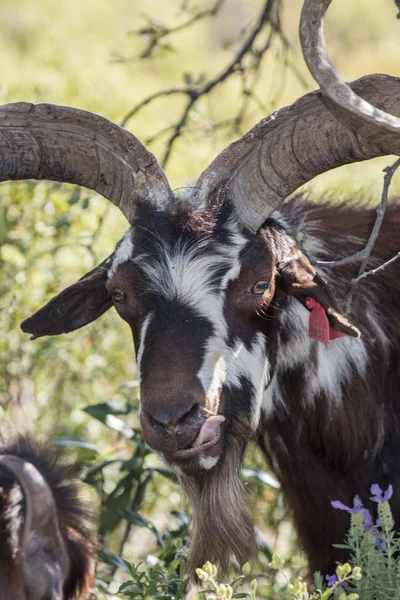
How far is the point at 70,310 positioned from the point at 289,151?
5.09 ft

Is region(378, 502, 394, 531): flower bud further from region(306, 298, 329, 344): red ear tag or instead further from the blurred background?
the blurred background

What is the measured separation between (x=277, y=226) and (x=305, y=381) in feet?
2.79

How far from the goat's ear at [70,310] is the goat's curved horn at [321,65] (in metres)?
1.84

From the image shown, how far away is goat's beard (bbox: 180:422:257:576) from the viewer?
463 centimetres

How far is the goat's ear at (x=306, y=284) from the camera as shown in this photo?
15.2 feet

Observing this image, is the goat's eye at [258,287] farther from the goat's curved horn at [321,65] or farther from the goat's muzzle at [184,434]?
the goat's curved horn at [321,65]

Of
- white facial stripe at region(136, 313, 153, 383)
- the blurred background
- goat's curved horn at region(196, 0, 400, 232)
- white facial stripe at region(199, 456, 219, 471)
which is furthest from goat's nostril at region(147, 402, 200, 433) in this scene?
goat's curved horn at region(196, 0, 400, 232)

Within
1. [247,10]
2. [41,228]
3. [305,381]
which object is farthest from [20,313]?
[247,10]

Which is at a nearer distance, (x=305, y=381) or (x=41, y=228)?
(x=305, y=381)

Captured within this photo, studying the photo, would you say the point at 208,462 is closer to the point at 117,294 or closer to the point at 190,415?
the point at 190,415

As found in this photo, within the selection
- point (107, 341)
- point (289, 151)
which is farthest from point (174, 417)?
point (107, 341)

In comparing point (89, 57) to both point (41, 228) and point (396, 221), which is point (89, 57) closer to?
point (41, 228)

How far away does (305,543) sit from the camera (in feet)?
18.1

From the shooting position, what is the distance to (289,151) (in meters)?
4.72
